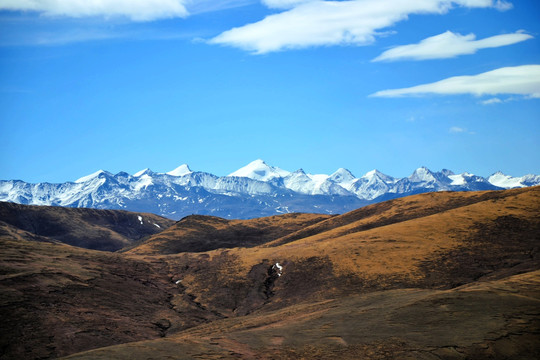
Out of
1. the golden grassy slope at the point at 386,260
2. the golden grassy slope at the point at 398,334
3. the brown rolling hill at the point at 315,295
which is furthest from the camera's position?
the golden grassy slope at the point at 386,260

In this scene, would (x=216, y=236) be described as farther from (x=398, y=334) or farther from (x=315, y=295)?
(x=398, y=334)

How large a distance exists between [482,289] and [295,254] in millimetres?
49764

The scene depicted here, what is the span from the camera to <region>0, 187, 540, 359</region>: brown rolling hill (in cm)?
4262

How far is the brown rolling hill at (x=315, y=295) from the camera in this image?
42625 millimetres

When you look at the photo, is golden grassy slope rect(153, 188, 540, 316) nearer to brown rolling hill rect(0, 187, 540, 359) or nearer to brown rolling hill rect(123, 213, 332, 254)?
brown rolling hill rect(0, 187, 540, 359)

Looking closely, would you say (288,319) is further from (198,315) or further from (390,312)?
(198,315)

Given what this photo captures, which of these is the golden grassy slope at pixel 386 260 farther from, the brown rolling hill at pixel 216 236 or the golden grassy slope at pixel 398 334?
the brown rolling hill at pixel 216 236

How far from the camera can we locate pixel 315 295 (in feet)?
266

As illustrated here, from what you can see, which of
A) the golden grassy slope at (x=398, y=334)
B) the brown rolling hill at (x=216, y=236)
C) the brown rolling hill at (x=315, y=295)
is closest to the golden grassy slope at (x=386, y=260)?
the brown rolling hill at (x=315, y=295)

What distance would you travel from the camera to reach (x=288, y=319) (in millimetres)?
58781

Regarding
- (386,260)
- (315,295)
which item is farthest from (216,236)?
(315,295)

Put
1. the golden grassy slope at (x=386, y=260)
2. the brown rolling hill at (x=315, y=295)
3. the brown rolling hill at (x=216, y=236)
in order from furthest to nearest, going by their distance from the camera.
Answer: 1. the brown rolling hill at (x=216, y=236)
2. the golden grassy slope at (x=386, y=260)
3. the brown rolling hill at (x=315, y=295)

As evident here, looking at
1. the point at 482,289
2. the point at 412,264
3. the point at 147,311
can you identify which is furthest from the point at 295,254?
the point at 482,289

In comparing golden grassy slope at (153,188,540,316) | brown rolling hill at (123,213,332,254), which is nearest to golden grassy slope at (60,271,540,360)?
golden grassy slope at (153,188,540,316)
